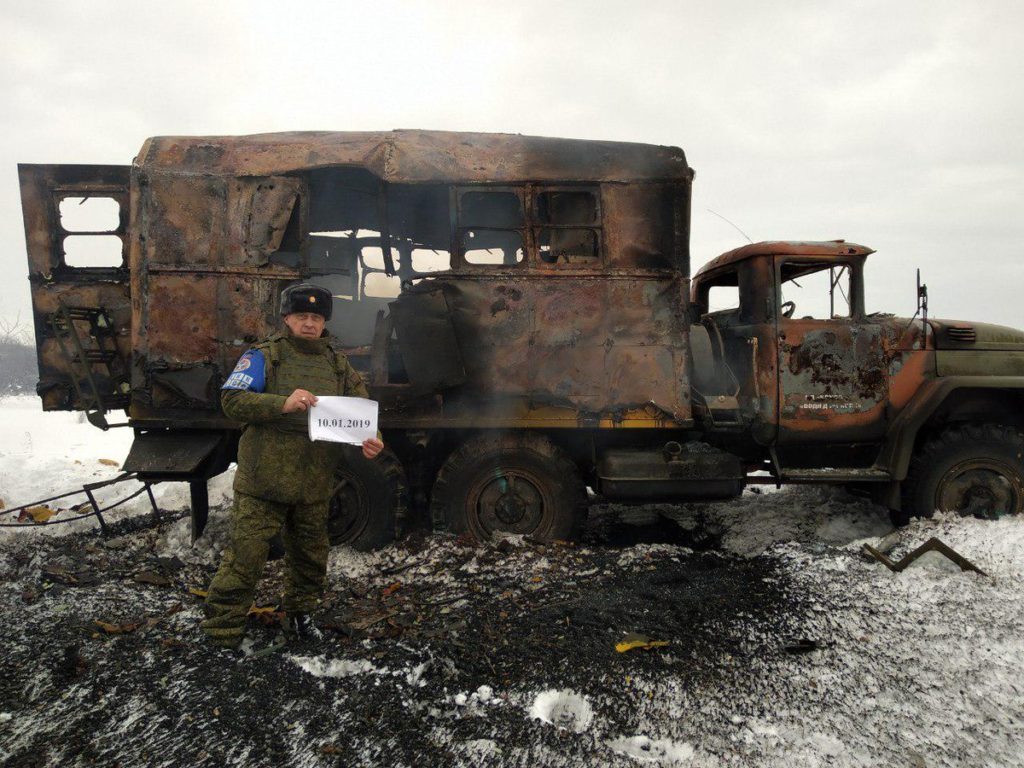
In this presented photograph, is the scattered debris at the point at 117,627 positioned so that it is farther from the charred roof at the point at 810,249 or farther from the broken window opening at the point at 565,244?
the charred roof at the point at 810,249

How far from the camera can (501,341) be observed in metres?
4.41

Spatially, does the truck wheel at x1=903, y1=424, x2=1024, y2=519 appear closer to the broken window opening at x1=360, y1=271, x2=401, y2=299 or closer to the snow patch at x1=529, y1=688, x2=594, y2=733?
the snow patch at x1=529, y1=688, x2=594, y2=733

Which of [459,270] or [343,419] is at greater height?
[459,270]

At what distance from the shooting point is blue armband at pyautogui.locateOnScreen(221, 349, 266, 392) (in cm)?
292

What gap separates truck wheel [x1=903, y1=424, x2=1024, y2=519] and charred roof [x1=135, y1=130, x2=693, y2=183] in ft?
10.7

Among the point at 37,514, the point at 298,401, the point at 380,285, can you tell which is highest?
the point at 380,285

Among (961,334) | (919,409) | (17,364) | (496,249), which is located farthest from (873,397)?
(17,364)

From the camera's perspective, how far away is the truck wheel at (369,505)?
14.8 ft

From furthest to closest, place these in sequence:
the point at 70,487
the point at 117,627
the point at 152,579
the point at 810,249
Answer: the point at 70,487 < the point at 810,249 < the point at 152,579 < the point at 117,627

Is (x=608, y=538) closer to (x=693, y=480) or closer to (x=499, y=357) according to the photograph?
(x=693, y=480)

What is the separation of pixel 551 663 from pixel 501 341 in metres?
2.39

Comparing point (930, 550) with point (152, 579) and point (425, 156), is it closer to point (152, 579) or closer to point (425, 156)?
point (425, 156)

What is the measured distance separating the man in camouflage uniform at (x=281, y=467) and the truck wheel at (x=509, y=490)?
4.91 ft

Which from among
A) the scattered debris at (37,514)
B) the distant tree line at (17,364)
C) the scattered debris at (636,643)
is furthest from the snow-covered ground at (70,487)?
the distant tree line at (17,364)
